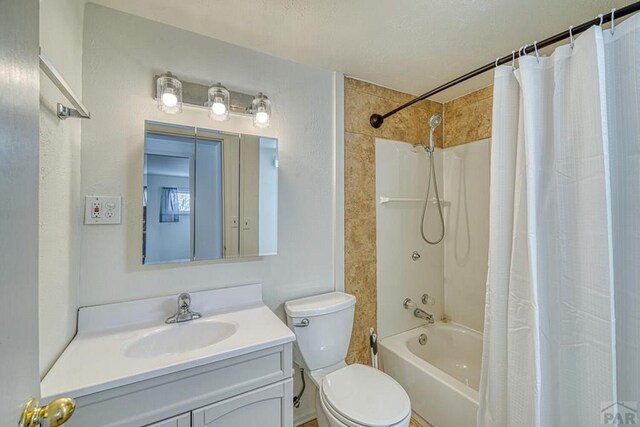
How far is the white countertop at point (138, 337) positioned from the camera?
32.0 inches

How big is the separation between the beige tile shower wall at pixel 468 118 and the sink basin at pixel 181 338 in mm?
2187

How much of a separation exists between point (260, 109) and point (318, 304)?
1.17m

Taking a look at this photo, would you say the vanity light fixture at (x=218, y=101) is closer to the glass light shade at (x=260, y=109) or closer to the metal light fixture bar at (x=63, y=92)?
the glass light shade at (x=260, y=109)

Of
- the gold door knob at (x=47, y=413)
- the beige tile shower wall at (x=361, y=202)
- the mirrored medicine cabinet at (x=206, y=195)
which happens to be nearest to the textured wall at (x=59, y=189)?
the mirrored medicine cabinet at (x=206, y=195)

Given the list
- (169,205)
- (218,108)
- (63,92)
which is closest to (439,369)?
(169,205)

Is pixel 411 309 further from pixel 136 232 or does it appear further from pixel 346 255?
pixel 136 232

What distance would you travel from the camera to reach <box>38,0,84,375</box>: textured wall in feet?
2.78

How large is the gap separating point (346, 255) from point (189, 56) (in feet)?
4.89

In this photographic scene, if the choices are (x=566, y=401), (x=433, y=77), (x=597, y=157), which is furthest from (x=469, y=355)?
(x=433, y=77)

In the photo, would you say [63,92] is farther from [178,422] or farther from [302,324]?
[302,324]

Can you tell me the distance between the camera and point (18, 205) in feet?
1.48

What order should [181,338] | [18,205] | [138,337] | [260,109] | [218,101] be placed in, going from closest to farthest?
[18,205] → [138,337] → [181,338] → [218,101] → [260,109]

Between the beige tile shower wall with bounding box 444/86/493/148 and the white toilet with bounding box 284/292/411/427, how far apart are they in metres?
1.64

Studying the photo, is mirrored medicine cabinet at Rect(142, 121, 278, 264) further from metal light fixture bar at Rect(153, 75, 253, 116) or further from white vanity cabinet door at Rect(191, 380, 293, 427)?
white vanity cabinet door at Rect(191, 380, 293, 427)
